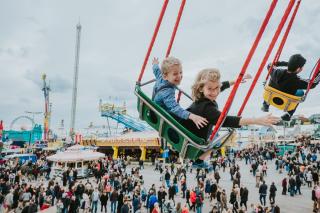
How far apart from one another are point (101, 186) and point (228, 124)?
1139cm

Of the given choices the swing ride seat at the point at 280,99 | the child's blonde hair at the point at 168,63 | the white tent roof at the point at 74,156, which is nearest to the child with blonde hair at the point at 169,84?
the child's blonde hair at the point at 168,63

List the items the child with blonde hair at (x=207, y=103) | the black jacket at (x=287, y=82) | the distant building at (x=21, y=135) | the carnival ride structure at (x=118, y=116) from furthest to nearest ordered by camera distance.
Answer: the distant building at (x=21, y=135) < the carnival ride structure at (x=118, y=116) < the black jacket at (x=287, y=82) < the child with blonde hair at (x=207, y=103)

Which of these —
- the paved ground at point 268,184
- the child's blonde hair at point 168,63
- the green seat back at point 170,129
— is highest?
the child's blonde hair at point 168,63

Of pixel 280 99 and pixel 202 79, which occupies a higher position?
pixel 202 79

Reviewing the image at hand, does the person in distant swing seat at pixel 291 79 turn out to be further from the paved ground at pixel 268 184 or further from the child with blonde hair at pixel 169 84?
the paved ground at pixel 268 184

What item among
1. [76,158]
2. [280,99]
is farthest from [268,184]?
[280,99]

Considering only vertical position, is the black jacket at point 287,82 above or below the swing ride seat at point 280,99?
above

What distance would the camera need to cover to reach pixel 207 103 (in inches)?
110

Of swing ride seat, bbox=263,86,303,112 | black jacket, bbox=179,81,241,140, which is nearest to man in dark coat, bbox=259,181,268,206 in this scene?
swing ride seat, bbox=263,86,303,112

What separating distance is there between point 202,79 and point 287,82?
1126mm

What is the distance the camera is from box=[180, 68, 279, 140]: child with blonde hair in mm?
2555

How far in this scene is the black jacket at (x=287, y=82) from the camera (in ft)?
10.7

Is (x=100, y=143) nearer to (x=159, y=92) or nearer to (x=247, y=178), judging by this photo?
(x=247, y=178)

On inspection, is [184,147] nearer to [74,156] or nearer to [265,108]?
[265,108]
